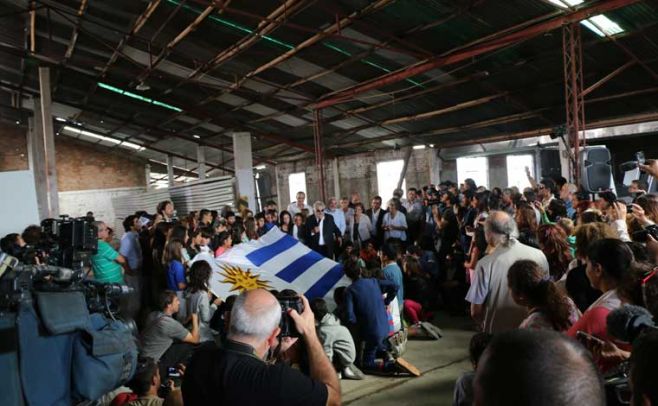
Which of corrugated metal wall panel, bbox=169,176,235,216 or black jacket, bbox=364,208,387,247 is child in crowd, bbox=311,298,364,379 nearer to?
black jacket, bbox=364,208,387,247

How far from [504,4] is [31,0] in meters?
7.31

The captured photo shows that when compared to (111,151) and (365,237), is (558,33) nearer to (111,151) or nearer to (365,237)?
(365,237)

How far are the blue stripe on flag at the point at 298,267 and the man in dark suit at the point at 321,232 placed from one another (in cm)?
265

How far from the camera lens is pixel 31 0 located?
816 cm

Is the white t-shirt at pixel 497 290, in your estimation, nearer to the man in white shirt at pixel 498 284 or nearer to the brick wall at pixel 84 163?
the man in white shirt at pixel 498 284

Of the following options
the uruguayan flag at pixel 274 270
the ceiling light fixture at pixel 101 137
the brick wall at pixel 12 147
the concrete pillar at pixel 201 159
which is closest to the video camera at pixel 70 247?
the uruguayan flag at pixel 274 270

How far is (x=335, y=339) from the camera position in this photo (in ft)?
14.3

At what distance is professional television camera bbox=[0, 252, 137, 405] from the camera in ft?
7.63

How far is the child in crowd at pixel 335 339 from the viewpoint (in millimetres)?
4316

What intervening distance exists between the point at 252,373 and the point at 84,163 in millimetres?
21423

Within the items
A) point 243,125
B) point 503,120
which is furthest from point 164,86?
point 503,120

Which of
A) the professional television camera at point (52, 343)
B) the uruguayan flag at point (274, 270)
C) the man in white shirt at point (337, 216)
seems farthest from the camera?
the man in white shirt at point (337, 216)

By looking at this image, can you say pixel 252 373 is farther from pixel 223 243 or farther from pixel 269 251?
pixel 223 243

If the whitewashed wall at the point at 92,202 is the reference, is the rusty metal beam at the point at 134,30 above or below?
above
